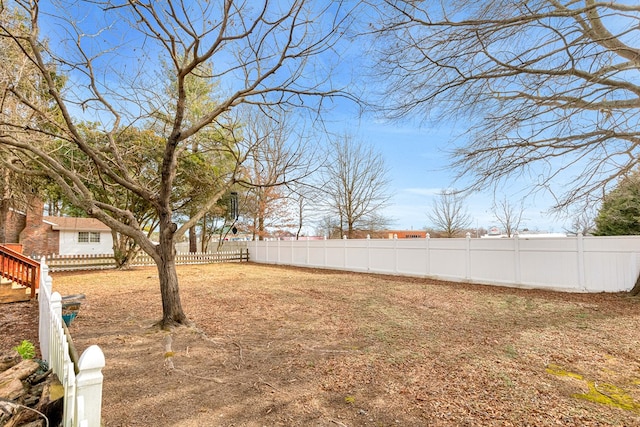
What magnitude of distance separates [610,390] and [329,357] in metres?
2.76

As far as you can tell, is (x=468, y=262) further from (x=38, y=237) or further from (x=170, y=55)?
(x=38, y=237)

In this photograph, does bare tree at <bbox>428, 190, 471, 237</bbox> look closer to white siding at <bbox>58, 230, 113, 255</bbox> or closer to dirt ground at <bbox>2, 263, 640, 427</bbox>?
dirt ground at <bbox>2, 263, 640, 427</bbox>

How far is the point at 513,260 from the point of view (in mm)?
9094

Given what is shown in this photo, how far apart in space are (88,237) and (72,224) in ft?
4.98

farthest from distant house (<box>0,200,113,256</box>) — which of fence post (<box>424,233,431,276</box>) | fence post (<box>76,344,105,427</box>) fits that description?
fence post (<box>76,344,105,427</box>)

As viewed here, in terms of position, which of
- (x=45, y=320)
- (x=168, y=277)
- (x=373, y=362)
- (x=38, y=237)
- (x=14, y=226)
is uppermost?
(x=14, y=226)

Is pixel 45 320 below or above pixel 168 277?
below

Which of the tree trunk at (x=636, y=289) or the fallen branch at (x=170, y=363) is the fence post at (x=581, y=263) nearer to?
the tree trunk at (x=636, y=289)

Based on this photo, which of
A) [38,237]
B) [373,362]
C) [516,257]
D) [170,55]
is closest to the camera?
[373,362]

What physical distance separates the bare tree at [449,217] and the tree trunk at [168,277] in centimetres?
2063

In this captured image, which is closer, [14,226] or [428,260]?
[428,260]

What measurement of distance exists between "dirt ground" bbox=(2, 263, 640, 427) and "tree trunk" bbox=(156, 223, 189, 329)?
→ 269mm

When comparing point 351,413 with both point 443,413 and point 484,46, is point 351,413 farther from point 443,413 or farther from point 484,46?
point 484,46

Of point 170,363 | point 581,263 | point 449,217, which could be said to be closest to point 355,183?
point 449,217
